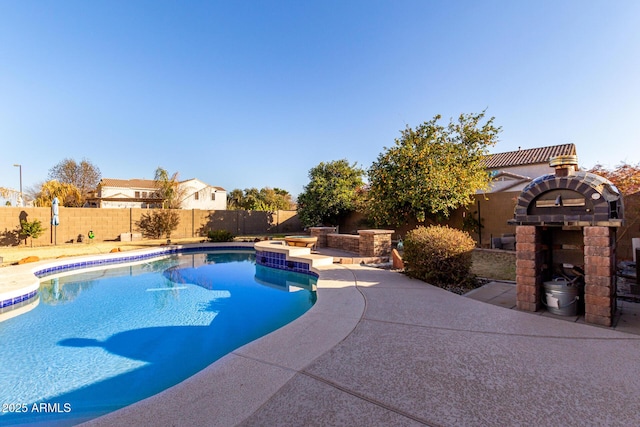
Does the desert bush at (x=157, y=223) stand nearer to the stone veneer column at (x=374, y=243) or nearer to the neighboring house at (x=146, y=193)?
the stone veneer column at (x=374, y=243)

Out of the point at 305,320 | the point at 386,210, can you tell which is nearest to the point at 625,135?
the point at 386,210

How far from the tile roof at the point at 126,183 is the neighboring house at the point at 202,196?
633cm

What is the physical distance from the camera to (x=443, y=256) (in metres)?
6.93

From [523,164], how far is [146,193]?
46.5m

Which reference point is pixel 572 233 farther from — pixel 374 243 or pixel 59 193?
pixel 59 193

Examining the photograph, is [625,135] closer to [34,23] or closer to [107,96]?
[34,23]

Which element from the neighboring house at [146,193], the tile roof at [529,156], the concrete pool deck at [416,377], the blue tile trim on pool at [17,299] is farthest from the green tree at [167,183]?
the tile roof at [529,156]

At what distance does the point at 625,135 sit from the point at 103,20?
20.6 m

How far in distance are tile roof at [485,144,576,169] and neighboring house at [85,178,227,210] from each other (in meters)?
34.7

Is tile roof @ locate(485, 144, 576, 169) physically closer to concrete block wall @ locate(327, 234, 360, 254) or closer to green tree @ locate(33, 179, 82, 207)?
concrete block wall @ locate(327, 234, 360, 254)

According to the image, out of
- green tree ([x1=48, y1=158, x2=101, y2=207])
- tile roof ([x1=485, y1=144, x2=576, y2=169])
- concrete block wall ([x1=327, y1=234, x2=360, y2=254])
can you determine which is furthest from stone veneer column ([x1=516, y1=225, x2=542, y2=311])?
green tree ([x1=48, y1=158, x2=101, y2=207])

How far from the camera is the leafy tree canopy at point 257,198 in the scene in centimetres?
3934

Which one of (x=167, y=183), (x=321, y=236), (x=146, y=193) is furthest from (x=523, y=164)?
(x=146, y=193)

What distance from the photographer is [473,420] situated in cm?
222
